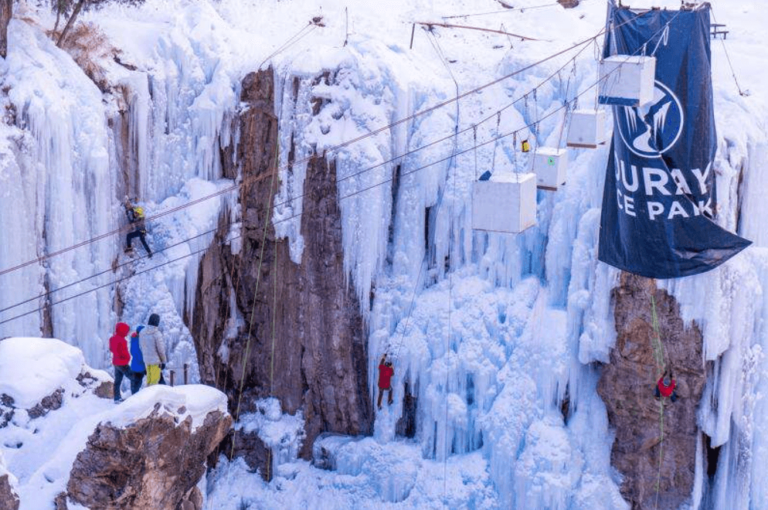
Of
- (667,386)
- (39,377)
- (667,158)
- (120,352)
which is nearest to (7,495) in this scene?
(39,377)

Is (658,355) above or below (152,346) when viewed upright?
below

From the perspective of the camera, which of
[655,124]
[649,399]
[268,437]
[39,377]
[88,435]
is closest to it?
[88,435]

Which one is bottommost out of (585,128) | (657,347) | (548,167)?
(657,347)

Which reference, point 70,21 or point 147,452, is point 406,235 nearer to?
point 70,21

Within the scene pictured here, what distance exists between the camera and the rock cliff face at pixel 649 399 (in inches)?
757

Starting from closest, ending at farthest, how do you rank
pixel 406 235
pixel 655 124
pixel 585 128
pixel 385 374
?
pixel 655 124 → pixel 585 128 → pixel 385 374 → pixel 406 235

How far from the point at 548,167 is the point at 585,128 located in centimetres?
70

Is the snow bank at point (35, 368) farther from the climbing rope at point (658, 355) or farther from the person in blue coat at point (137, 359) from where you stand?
the climbing rope at point (658, 355)

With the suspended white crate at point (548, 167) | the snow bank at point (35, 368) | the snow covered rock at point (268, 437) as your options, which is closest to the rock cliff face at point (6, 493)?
the snow bank at point (35, 368)

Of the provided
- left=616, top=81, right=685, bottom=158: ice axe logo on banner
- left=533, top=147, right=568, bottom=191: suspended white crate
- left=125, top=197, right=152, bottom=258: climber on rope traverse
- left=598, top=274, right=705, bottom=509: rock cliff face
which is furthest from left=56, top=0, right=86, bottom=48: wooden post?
left=598, top=274, right=705, bottom=509: rock cliff face

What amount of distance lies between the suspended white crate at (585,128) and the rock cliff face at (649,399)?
2519 millimetres

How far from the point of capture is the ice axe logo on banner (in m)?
17.0

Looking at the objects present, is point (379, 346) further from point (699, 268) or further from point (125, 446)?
point (125, 446)

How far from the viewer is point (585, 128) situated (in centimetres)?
1772
